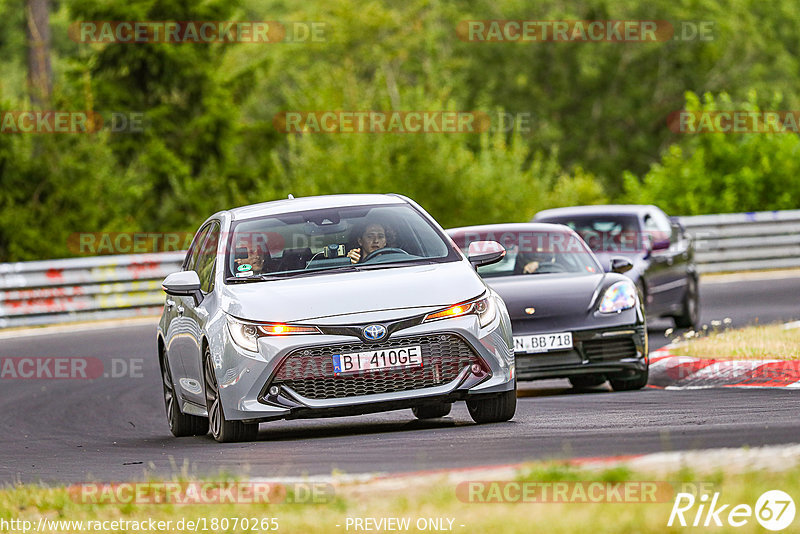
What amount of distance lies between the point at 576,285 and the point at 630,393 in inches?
44.7

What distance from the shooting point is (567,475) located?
20.2 ft

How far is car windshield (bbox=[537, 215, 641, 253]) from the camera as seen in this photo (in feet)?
60.2

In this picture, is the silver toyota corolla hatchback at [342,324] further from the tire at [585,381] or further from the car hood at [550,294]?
the tire at [585,381]

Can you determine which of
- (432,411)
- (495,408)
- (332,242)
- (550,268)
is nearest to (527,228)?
(550,268)

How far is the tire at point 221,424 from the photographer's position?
9589mm

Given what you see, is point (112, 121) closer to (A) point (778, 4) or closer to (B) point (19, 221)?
(B) point (19, 221)

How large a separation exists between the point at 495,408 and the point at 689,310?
10.1 m

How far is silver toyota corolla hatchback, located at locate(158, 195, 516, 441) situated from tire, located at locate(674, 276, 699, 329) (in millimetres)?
9388

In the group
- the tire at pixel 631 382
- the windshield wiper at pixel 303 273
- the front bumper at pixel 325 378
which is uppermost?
the windshield wiper at pixel 303 273

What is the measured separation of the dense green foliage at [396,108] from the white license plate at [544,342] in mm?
18902

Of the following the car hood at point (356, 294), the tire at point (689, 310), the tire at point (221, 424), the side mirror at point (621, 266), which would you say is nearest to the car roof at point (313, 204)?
the car hood at point (356, 294)

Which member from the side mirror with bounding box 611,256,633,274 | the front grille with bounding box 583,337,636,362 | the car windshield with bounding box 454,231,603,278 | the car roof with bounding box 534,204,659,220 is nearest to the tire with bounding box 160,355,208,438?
the front grille with bounding box 583,337,636,362

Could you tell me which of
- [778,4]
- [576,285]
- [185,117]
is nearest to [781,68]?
[778,4]

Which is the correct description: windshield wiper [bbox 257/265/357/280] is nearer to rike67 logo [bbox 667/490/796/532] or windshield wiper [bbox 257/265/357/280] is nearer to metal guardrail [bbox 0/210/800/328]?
rike67 logo [bbox 667/490/796/532]
